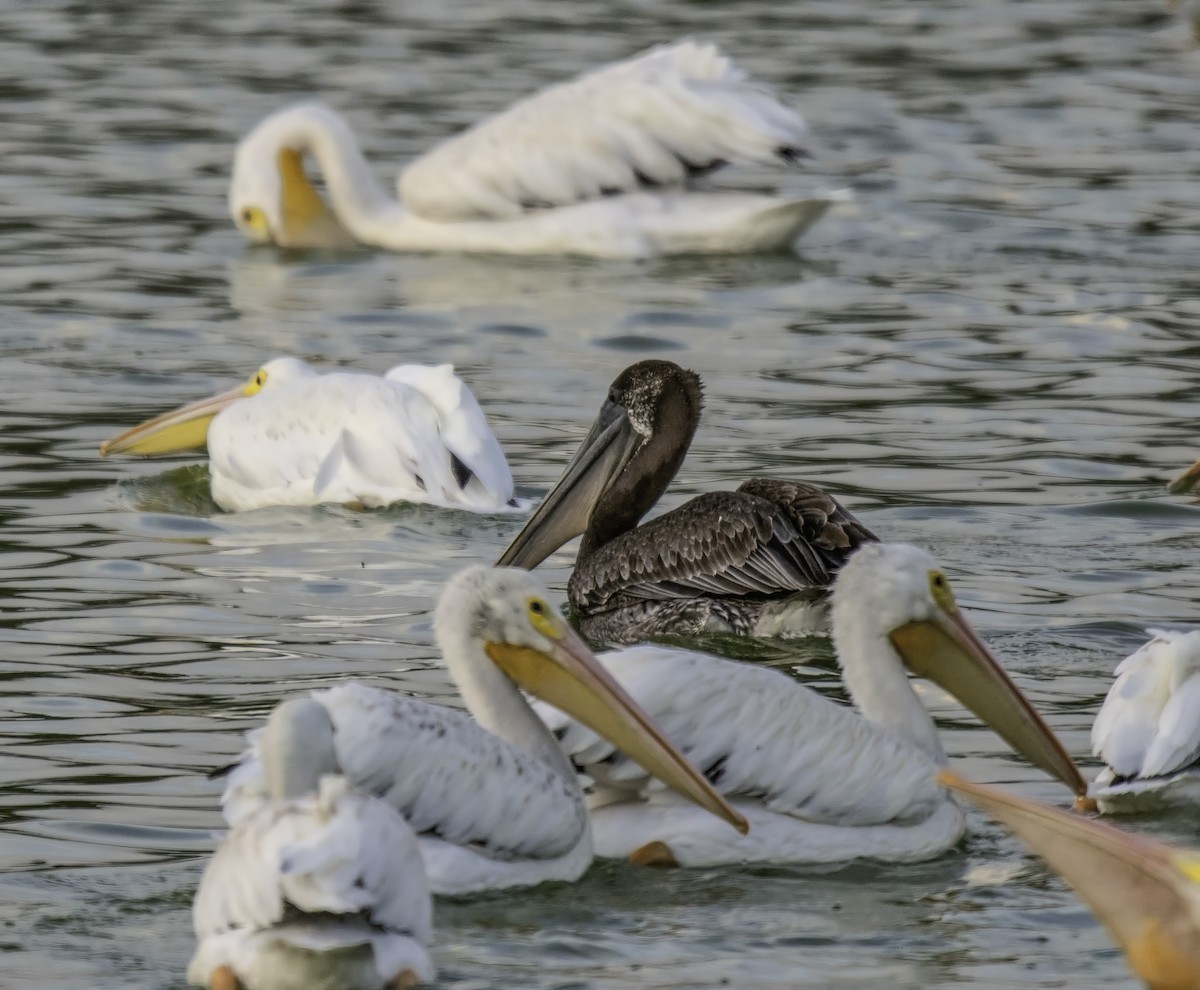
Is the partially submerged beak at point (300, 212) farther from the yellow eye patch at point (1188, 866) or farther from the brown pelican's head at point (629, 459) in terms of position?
the yellow eye patch at point (1188, 866)

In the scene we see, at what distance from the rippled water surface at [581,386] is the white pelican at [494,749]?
0.09 metres

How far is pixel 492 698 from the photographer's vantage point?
15.5ft

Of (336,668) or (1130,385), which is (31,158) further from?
(336,668)

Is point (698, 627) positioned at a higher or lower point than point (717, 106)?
lower

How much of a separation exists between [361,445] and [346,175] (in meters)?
4.23

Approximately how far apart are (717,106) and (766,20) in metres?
5.98

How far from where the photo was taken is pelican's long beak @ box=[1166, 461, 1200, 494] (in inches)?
289

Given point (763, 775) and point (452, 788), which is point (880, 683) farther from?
point (452, 788)

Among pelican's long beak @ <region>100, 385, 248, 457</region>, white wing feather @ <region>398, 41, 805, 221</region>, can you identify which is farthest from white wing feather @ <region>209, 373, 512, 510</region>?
white wing feather @ <region>398, 41, 805, 221</region>

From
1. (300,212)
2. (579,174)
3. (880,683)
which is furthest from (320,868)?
(300,212)

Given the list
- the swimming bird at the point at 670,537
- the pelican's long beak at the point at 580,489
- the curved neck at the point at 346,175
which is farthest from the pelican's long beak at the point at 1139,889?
the curved neck at the point at 346,175

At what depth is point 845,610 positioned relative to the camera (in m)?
5.11

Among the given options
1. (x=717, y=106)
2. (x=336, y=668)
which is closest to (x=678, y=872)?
(x=336, y=668)

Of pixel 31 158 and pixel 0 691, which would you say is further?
pixel 31 158
